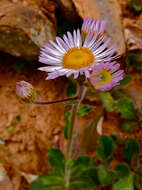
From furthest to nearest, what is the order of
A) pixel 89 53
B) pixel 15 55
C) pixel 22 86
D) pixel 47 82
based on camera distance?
pixel 47 82 → pixel 15 55 → pixel 89 53 → pixel 22 86

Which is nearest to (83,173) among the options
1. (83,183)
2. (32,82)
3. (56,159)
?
(83,183)

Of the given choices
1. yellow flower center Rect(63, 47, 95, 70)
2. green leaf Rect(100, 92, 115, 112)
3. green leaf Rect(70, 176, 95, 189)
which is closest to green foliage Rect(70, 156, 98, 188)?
green leaf Rect(70, 176, 95, 189)

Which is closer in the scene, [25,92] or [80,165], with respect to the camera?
[25,92]

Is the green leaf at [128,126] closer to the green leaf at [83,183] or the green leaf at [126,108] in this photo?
the green leaf at [126,108]

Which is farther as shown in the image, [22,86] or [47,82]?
[47,82]

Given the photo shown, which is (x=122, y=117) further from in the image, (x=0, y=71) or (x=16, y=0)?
(x=16, y=0)

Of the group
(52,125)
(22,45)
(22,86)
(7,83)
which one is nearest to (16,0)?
(22,45)

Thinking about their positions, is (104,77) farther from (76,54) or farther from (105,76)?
(76,54)
